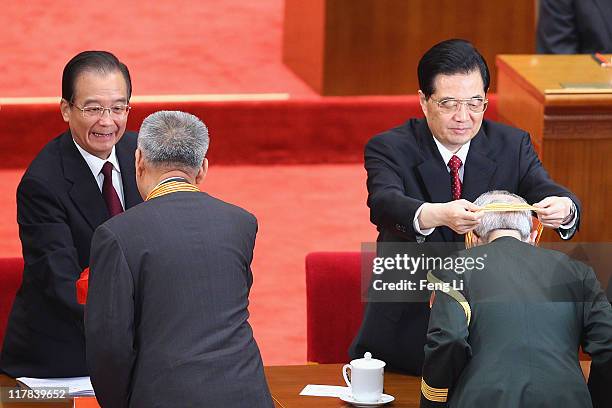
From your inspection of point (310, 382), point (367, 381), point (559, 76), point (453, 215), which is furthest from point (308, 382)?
point (559, 76)

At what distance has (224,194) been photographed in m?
5.47

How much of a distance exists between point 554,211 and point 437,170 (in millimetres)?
326

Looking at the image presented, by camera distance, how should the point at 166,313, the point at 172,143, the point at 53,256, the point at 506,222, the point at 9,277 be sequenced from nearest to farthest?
1. the point at 166,313
2. the point at 172,143
3. the point at 506,222
4. the point at 53,256
5. the point at 9,277

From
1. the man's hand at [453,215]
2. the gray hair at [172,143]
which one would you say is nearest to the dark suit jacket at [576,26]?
the man's hand at [453,215]

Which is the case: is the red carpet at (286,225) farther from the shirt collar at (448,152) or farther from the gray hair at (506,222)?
the gray hair at (506,222)

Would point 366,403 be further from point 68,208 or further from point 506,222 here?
point 68,208

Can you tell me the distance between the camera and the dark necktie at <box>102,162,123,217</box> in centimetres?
317

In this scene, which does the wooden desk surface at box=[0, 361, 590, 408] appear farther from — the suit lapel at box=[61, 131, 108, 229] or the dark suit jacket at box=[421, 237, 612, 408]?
the suit lapel at box=[61, 131, 108, 229]

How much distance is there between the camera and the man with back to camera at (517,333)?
2607mm

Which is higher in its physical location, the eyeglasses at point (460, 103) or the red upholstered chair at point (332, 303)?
the eyeglasses at point (460, 103)

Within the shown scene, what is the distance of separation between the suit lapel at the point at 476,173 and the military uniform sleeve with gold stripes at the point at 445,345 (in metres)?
0.52

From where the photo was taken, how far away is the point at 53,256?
3.03 metres

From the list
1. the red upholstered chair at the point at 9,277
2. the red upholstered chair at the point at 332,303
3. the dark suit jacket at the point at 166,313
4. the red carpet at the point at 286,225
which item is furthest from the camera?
the red carpet at the point at 286,225

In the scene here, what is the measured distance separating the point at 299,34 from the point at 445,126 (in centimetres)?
307
